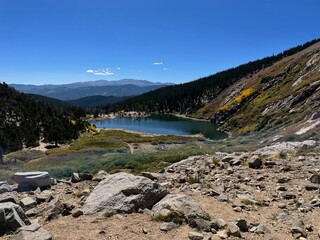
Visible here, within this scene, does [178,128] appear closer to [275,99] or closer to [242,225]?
[275,99]

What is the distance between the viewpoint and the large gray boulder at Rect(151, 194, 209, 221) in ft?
32.7

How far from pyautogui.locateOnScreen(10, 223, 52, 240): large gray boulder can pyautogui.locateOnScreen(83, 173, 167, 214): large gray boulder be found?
6.82 feet

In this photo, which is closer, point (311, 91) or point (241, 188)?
point (241, 188)

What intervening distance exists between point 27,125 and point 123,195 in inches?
3162

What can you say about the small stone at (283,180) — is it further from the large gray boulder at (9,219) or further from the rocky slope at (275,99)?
the rocky slope at (275,99)

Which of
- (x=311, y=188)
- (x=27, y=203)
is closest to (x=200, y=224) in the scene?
(x=27, y=203)

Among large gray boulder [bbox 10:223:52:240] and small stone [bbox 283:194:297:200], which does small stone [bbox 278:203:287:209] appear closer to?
small stone [bbox 283:194:297:200]

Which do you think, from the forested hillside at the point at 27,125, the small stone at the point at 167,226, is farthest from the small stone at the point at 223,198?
the forested hillside at the point at 27,125

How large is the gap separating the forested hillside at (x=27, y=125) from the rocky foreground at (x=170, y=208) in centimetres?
6102

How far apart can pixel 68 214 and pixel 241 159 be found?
1150 centimetres

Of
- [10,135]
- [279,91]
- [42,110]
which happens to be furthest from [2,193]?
[279,91]

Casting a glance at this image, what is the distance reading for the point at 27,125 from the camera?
8450cm

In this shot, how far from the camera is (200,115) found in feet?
582

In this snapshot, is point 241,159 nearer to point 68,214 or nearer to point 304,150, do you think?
point 304,150
